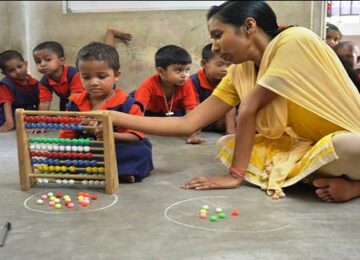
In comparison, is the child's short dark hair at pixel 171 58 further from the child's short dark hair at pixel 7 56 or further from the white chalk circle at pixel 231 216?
the white chalk circle at pixel 231 216

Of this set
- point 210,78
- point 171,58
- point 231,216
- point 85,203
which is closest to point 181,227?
point 231,216

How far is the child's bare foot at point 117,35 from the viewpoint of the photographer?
421 centimetres

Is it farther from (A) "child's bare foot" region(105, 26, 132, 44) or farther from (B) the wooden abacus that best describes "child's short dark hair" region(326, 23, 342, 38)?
(B) the wooden abacus

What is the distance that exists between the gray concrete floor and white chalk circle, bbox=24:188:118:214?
0.01 metres

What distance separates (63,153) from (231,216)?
2.33ft

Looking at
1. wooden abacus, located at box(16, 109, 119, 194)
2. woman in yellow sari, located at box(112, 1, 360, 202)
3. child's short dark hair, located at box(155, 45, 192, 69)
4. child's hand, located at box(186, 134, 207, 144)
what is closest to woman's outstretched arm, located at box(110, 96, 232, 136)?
woman in yellow sari, located at box(112, 1, 360, 202)

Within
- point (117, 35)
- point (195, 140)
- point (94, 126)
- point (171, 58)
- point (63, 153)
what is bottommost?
point (195, 140)

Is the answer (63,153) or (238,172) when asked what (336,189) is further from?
(63,153)

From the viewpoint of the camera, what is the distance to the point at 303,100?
1.72 metres

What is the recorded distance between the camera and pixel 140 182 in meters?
1.97

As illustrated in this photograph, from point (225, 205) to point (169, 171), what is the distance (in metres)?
0.55

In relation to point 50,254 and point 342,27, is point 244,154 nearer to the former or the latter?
point 50,254

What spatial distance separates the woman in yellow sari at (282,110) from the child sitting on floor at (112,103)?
0.34ft

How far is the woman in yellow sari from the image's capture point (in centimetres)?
170
